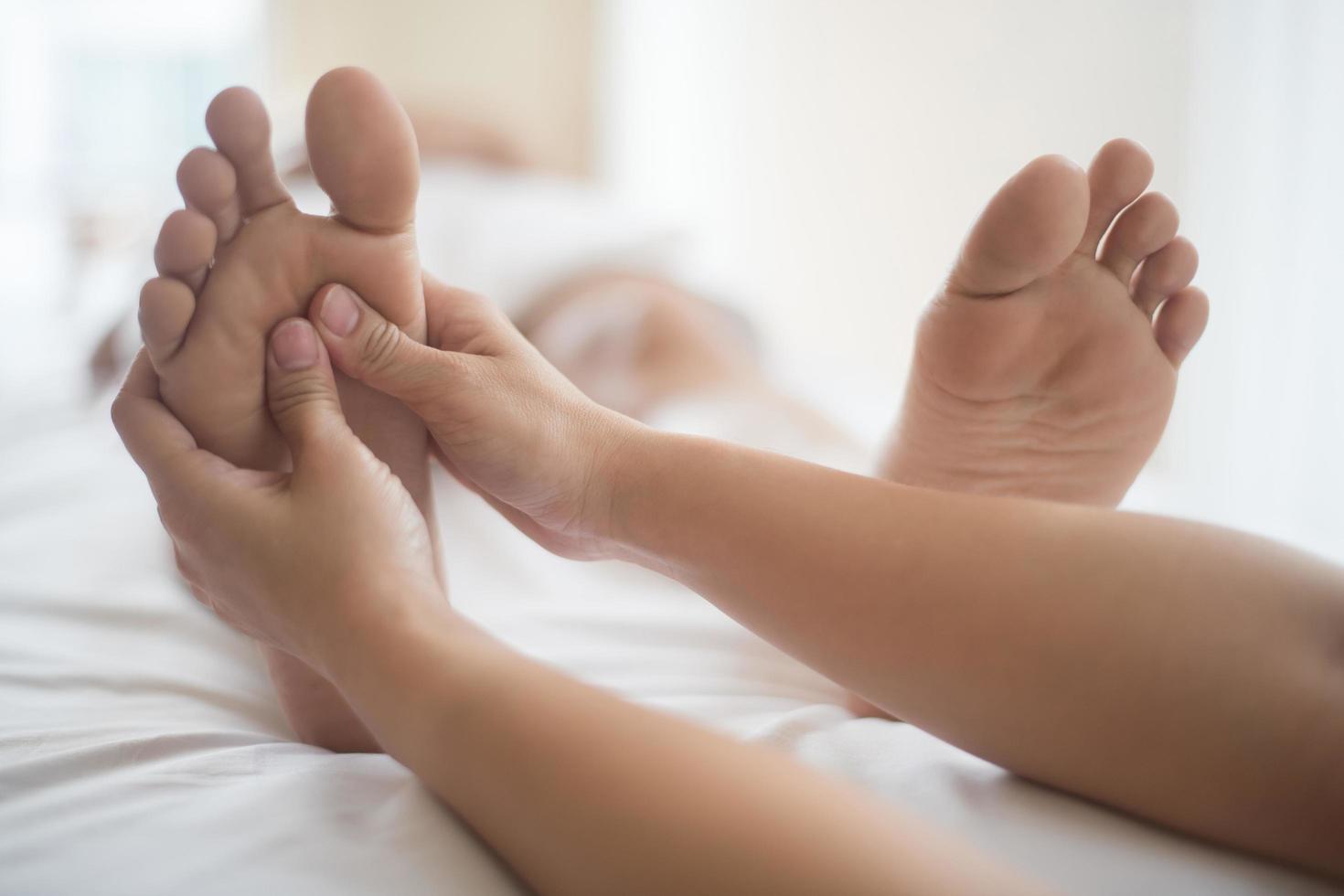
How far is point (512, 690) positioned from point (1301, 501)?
157cm

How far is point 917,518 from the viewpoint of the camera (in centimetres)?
52

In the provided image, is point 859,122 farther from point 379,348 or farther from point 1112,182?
point 379,348

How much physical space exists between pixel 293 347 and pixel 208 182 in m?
0.10

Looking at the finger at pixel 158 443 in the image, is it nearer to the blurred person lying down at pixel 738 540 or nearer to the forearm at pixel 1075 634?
the blurred person lying down at pixel 738 540

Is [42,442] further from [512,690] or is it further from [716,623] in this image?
[512,690]

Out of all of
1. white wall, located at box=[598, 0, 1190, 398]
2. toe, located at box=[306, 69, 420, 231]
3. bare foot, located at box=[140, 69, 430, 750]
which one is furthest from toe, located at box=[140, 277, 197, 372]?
white wall, located at box=[598, 0, 1190, 398]

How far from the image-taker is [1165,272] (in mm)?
699

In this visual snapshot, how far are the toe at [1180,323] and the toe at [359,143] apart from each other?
495 mm

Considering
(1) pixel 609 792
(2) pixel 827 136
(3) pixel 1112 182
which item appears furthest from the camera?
(2) pixel 827 136

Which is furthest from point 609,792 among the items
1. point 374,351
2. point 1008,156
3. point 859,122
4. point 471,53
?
point 471,53

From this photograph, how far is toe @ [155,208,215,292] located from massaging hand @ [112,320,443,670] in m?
0.06

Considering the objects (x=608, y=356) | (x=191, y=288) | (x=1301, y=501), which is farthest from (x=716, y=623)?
(x=1301, y=501)

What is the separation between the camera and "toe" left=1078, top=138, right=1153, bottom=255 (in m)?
0.67

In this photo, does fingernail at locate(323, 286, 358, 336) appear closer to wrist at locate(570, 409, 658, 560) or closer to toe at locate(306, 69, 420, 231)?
toe at locate(306, 69, 420, 231)
